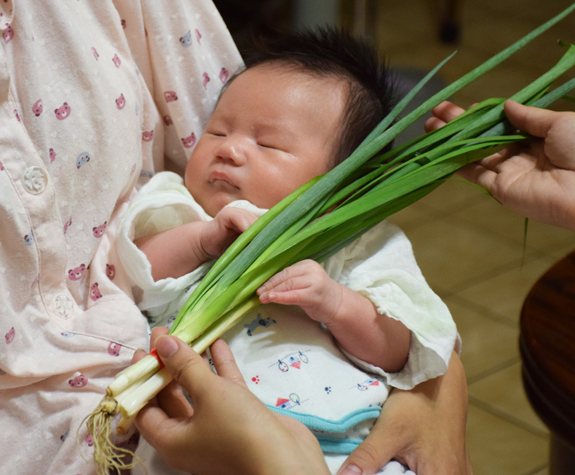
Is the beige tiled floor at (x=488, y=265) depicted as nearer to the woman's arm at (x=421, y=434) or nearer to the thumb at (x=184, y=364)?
the woman's arm at (x=421, y=434)

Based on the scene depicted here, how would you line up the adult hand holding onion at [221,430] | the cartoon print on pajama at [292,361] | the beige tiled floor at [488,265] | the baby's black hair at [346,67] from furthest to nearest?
the beige tiled floor at [488,265] → the baby's black hair at [346,67] → the cartoon print on pajama at [292,361] → the adult hand holding onion at [221,430]

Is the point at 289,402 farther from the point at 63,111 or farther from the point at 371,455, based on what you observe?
the point at 63,111

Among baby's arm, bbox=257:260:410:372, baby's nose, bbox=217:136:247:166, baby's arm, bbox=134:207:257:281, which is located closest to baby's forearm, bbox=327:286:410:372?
baby's arm, bbox=257:260:410:372

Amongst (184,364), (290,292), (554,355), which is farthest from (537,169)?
(184,364)

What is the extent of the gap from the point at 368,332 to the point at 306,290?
0.51 feet

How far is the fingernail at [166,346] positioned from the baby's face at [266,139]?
397mm

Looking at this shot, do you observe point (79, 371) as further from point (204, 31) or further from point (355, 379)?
point (204, 31)

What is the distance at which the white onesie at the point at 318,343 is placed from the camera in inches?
38.4

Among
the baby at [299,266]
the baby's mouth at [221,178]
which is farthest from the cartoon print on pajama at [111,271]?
the baby's mouth at [221,178]

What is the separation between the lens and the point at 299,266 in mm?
980

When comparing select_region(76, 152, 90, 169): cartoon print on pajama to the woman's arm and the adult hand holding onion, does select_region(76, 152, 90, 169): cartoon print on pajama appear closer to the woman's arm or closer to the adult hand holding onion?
the adult hand holding onion

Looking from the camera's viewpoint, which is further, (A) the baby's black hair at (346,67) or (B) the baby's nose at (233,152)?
(A) the baby's black hair at (346,67)

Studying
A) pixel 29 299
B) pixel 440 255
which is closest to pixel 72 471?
pixel 29 299

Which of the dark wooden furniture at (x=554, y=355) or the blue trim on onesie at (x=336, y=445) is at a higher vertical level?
the blue trim on onesie at (x=336, y=445)
